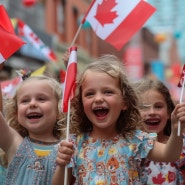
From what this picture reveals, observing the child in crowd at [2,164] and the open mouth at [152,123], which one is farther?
the open mouth at [152,123]

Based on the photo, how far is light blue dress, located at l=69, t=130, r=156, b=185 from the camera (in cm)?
254

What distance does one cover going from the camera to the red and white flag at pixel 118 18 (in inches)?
134

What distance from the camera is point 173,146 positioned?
95.6 inches

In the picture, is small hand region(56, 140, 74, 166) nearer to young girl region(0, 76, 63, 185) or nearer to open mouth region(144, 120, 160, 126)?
young girl region(0, 76, 63, 185)

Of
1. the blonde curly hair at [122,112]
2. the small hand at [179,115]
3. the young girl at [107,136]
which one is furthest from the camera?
the blonde curly hair at [122,112]

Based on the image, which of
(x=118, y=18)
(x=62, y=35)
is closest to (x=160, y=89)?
(x=118, y=18)

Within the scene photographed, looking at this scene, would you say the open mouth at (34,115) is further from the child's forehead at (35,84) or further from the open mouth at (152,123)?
the open mouth at (152,123)

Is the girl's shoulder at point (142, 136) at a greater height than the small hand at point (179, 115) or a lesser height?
lesser

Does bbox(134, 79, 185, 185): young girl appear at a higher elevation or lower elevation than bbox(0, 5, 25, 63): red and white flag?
lower

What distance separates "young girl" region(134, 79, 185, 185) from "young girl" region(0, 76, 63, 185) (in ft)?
2.02

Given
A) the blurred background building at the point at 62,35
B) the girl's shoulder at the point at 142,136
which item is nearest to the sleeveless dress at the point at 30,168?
the girl's shoulder at the point at 142,136

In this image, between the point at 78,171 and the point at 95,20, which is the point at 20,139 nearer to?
the point at 78,171

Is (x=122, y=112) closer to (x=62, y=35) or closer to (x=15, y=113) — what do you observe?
(x=15, y=113)

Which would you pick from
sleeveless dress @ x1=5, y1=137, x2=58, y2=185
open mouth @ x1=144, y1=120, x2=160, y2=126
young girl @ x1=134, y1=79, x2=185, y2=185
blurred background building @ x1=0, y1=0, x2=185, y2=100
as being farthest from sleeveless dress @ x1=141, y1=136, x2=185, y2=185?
blurred background building @ x1=0, y1=0, x2=185, y2=100
